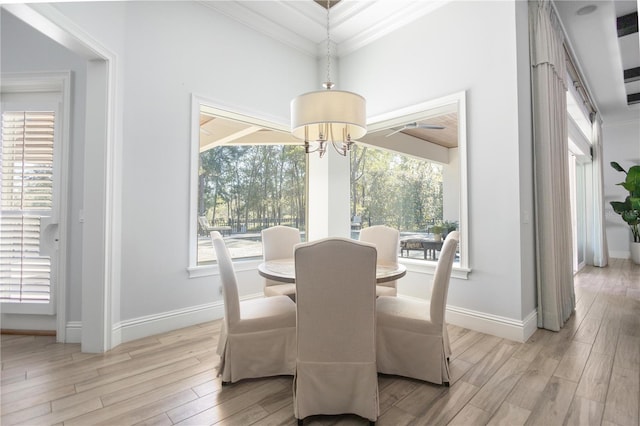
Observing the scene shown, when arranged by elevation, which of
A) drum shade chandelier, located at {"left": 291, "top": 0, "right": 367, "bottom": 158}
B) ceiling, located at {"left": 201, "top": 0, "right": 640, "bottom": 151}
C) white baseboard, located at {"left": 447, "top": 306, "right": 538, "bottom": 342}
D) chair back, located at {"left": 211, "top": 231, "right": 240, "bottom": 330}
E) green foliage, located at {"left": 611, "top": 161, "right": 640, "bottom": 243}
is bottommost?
white baseboard, located at {"left": 447, "top": 306, "right": 538, "bottom": 342}

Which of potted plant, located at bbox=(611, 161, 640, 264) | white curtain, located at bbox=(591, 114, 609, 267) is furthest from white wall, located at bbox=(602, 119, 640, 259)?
white curtain, located at bbox=(591, 114, 609, 267)

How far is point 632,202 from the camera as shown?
560 centimetres

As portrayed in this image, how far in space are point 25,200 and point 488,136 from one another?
4.30 meters

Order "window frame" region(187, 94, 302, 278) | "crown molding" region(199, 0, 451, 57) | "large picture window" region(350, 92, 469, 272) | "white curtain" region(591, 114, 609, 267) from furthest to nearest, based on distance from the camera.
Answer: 1. "white curtain" region(591, 114, 609, 267)
2. "crown molding" region(199, 0, 451, 57)
3. "large picture window" region(350, 92, 469, 272)
4. "window frame" region(187, 94, 302, 278)

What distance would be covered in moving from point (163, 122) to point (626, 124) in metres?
9.68

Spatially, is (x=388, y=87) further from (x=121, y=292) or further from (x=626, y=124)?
(x=626, y=124)

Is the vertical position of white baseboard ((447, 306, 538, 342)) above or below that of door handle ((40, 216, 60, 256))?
below

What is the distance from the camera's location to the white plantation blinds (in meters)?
2.67

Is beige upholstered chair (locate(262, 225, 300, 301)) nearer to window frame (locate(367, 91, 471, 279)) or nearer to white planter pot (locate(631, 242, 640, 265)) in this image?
window frame (locate(367, 91, 471, 279))

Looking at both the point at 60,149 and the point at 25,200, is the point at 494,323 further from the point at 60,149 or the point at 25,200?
the point at 25,200

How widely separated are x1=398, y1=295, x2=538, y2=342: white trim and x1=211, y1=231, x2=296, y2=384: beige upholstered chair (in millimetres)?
1812

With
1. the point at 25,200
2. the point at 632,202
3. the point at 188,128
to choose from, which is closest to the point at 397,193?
the point at 188,128

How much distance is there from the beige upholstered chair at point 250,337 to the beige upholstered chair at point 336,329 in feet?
1.44

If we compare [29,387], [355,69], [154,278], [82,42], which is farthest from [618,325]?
[82,42]
